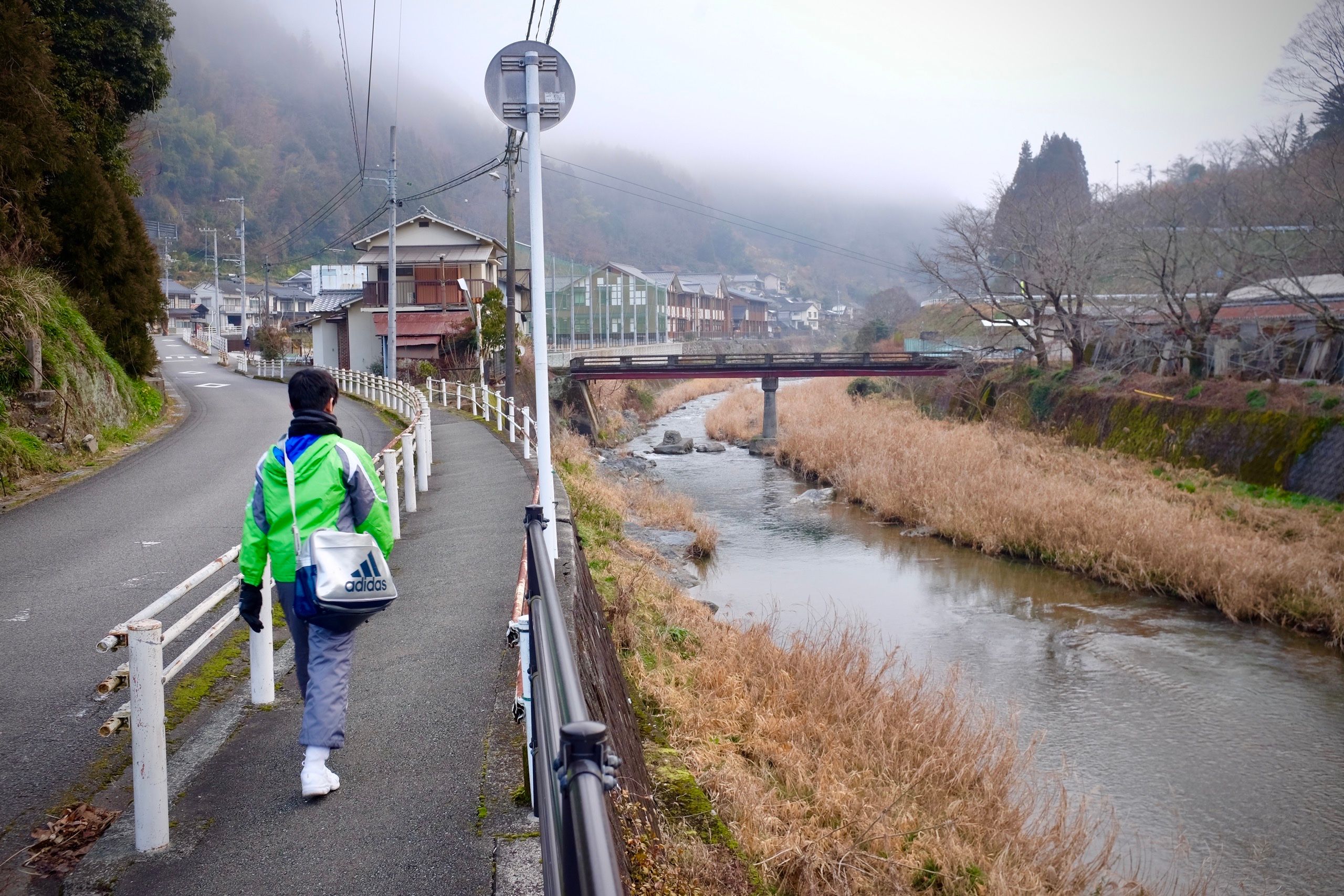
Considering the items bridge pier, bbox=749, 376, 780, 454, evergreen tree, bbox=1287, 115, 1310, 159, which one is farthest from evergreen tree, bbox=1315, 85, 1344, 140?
bridge pier, bbox=749, 376, 780, 454

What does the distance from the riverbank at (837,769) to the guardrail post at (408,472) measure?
7.78ft

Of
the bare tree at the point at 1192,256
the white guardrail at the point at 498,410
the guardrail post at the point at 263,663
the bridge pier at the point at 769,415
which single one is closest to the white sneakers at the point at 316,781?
the guardrail post at the point at 263,663

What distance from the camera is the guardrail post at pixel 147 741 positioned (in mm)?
3518

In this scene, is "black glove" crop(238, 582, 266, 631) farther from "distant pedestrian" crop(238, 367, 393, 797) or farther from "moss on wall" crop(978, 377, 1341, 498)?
"moss on wall" crop(978, 377, 1341, 498)

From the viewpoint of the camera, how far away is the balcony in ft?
138

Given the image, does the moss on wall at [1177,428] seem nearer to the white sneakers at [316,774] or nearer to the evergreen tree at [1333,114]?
the evergreen tree at [1333,114]

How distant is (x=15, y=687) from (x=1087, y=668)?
11.6m

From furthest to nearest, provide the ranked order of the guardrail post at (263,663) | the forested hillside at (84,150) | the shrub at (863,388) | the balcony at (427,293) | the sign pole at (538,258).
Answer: the shrub at (863,388) → the balcony at (427,293) → the forested hillside at (84,150) → the sign pole at (538,258) → the guardrail post at (263,663)

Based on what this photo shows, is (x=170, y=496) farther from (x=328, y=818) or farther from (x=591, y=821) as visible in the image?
(x=591, y=821)

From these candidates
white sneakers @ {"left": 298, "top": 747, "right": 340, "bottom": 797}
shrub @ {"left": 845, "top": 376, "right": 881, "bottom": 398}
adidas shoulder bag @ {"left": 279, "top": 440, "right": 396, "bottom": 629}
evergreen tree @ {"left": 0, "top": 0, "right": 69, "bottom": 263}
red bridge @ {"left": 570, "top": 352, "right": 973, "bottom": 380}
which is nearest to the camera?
adidas shoulder bag @ {"left": 279, "top": 440, "right": 396, "bottom": 629}

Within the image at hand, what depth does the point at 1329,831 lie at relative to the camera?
8.55 m

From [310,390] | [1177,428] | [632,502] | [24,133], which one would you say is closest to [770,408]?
[1177,428]

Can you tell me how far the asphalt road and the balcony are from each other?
24.2 m

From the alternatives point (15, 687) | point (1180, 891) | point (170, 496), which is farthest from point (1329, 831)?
point (170, 496)
